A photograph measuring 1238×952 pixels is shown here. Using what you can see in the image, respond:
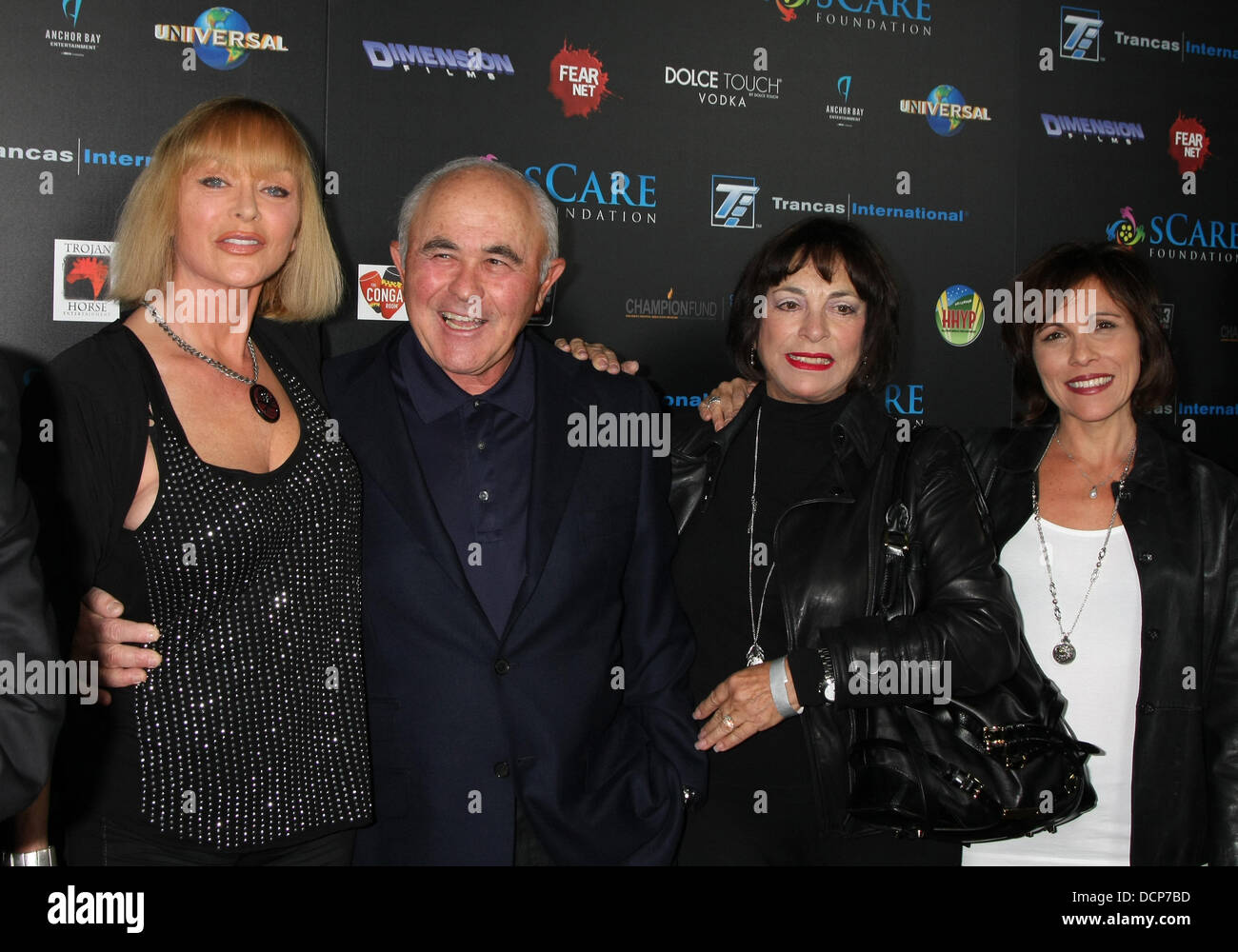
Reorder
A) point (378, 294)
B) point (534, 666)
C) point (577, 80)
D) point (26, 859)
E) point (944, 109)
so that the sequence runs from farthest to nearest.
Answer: point (944, 109) < point (577, 80) < point (378, 294) < point (534, 666) < point (26, 859)

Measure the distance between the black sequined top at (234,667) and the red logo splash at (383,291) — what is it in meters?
1.67

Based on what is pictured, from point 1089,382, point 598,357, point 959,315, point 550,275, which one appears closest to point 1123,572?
point 1089,382

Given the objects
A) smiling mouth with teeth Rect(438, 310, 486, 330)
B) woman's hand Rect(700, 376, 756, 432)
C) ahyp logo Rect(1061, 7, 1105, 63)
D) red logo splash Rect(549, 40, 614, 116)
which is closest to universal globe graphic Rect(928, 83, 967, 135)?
ahyp logo Rect(1061, 7, 1105, 63)

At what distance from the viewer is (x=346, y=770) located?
2090 millimetres

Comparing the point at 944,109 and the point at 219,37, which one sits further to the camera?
the point at 944,109

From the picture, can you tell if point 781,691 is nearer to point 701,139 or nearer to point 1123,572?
point 1123,572

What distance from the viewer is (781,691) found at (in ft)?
7.41

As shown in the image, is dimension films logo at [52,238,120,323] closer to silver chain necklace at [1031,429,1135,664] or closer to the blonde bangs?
the blonde bangs

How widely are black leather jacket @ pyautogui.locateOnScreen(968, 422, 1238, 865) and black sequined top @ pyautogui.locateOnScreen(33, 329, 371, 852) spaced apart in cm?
175

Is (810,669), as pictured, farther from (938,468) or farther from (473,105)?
(473,105)

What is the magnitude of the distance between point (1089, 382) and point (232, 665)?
2075 mm

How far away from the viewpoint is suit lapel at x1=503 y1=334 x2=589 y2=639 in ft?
7.28

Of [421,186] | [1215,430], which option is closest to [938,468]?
[421,186]
